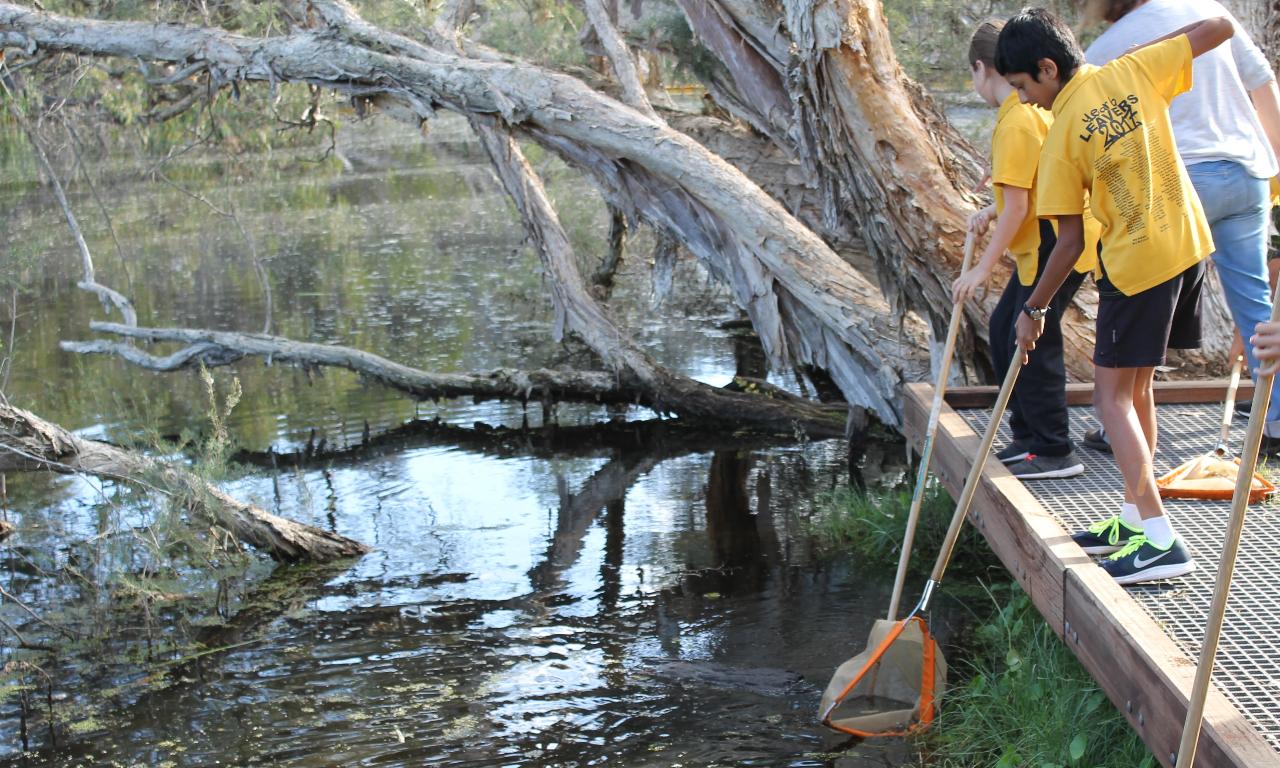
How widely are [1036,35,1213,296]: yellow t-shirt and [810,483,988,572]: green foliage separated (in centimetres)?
239

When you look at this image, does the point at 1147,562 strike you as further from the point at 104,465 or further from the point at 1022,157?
the point at 104,465

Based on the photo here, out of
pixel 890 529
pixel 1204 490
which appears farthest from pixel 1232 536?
pixel 890 529

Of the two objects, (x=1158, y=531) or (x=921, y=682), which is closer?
(x=1158, y=531)

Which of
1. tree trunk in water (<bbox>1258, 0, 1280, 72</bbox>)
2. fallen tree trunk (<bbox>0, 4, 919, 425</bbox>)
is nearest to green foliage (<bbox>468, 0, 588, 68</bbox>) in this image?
fallen tree trunk (<bbox>0, 4, 919, 425</bbox>)

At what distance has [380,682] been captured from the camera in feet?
15.6

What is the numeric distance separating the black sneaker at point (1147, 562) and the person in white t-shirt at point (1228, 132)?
1.16 metres

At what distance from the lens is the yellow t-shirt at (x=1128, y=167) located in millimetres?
3227

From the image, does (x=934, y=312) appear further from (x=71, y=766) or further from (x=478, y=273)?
(x=478, y=273)

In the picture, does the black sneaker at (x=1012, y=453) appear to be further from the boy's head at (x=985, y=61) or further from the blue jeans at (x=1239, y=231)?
the boy's head at (x=985, y=61)

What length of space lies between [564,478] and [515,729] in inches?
128

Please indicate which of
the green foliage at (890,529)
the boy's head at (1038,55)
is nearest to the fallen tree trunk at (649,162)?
the green foliage at (890,529)

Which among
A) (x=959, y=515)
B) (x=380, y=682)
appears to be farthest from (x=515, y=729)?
(x=959, y=515)

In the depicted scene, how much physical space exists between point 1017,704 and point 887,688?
0.40 m

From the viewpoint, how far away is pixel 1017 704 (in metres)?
3.88
